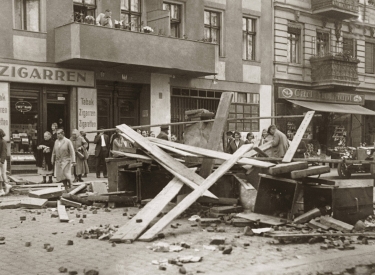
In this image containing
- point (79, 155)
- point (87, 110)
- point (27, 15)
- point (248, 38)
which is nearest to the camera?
point (79, 155)

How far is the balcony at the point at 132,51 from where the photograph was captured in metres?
20.0

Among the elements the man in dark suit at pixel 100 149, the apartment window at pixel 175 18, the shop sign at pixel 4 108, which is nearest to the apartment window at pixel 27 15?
the shop sign at pixel 4 108

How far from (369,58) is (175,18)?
49.2ft

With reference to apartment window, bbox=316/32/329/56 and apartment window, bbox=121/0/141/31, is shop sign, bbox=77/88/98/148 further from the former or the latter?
apartment window, bbox=316/32/329/56

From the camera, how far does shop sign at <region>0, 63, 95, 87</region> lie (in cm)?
1957

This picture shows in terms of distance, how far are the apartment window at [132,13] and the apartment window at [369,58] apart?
54.3ft

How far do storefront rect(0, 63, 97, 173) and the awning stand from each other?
11.8 meters

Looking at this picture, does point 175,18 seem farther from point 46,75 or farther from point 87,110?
point 46,75

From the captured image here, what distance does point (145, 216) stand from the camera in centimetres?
888

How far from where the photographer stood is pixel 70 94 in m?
21.3

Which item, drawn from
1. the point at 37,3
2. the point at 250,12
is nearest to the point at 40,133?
the point at 37,3

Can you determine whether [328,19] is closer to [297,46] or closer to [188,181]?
[297,46]

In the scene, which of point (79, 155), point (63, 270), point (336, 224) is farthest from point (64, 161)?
point (63, 270)

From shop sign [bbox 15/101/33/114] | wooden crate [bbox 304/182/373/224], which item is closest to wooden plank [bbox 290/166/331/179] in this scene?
wooden crate [bbox 304/182/373/224]
